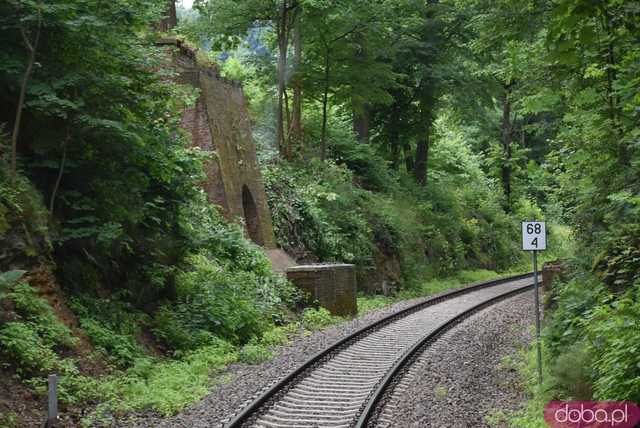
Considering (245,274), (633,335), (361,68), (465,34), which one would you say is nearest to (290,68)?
(361,68)

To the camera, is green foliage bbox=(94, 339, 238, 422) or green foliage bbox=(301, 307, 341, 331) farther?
green foliage bbox=(301, 307, 341, 331)

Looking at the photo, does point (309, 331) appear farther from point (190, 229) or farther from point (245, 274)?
point (190, 229)

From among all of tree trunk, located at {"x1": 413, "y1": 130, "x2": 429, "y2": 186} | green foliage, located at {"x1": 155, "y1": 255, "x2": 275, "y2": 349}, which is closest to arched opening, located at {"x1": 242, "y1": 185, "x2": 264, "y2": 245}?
green foliage, located at {"x1": 155, "y1": 255, "x2": 275, "y2": 349}

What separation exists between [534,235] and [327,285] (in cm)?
796

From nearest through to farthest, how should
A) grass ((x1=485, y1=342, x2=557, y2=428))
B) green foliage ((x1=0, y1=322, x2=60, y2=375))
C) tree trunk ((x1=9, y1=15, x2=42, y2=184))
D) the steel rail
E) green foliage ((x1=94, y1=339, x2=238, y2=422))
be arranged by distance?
grass ((x1=485, y1=342, x2=557, y2=428)), green foliage ((x1=0, y1=322, x2=60, y2=375)), the steel rail, green foliage ((x1=94, y1=339, x2=238, y2=422)), tree trunk ((x1=9, y1=15, x2=42, y2=184))

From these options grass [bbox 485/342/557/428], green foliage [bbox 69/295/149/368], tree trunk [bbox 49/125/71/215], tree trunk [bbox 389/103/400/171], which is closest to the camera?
grass [bbox 485/342/557/428]

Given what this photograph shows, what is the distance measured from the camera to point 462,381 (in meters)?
10.5

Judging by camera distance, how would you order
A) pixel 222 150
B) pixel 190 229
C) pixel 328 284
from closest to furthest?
pixel 190 229, pixel 328 284, pixel 222 150

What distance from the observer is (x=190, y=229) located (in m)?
14.3

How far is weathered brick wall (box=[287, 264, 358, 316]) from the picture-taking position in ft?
57.5

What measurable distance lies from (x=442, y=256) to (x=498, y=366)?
17.8 m

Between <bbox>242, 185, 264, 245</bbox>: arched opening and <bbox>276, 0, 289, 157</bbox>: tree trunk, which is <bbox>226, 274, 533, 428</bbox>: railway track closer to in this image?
<bbox>242, 185, 264, 245</bbox>: arched opening

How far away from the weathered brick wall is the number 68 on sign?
7698 mm

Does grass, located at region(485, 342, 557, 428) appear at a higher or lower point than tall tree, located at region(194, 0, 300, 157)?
lower
